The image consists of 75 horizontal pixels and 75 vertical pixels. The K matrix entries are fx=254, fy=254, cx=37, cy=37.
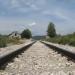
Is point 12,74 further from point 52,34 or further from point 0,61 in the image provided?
point 52,34

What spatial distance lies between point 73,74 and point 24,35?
175 m

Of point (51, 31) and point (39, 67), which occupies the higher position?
point (51, 31)

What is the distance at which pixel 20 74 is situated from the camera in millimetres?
6738

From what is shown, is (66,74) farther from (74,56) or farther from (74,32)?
(74,32)

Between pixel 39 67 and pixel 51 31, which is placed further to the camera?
pixel 51 31

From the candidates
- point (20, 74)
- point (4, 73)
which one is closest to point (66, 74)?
point (20, 74)

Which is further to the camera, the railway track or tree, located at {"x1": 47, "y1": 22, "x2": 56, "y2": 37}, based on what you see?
tree, located at {"x1": 47, "y1": 22, "x2": 56, "y2": 37}

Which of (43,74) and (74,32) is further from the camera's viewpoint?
(74,32)

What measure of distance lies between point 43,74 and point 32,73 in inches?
14.5

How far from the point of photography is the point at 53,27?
191 m

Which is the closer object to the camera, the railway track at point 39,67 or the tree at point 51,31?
the railway track at point 39,67

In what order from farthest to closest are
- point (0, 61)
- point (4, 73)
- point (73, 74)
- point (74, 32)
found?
1. point (74, 32)
2. point (0, 61)
3. point (4, 73)
4. point (73, 74)

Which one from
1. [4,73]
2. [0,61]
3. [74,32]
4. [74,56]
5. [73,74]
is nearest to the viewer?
[73,74]

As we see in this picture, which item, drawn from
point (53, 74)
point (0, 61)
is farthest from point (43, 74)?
point (0, 61)
